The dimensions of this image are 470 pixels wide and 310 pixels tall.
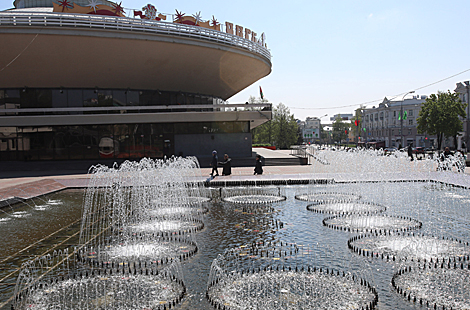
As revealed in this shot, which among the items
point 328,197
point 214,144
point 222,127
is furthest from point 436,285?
point 222,127

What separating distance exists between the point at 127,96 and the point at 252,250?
3019 centimetres

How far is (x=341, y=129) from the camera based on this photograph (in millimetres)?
154125

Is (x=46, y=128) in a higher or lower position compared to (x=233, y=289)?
higher

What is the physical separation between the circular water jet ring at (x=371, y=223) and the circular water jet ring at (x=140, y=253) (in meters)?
4.31

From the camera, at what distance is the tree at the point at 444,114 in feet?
184

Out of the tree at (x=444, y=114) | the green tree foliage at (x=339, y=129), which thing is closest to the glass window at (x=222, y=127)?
the tree at (x=444, y=114)

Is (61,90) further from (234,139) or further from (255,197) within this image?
(255,197)

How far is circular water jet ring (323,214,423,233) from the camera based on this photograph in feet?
34.9

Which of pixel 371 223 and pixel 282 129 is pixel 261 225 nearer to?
pixel 371 223

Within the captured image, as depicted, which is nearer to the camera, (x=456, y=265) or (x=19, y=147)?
(x=456, y=265)

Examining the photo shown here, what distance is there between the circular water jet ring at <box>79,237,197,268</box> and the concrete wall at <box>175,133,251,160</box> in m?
25.6

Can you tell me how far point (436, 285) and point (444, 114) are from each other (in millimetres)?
57184

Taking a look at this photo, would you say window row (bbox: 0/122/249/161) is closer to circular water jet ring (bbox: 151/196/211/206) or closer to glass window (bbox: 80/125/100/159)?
glass window (bbox: 80/125/100/159)

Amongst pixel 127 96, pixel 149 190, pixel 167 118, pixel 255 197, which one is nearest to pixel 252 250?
pixel 255 197
